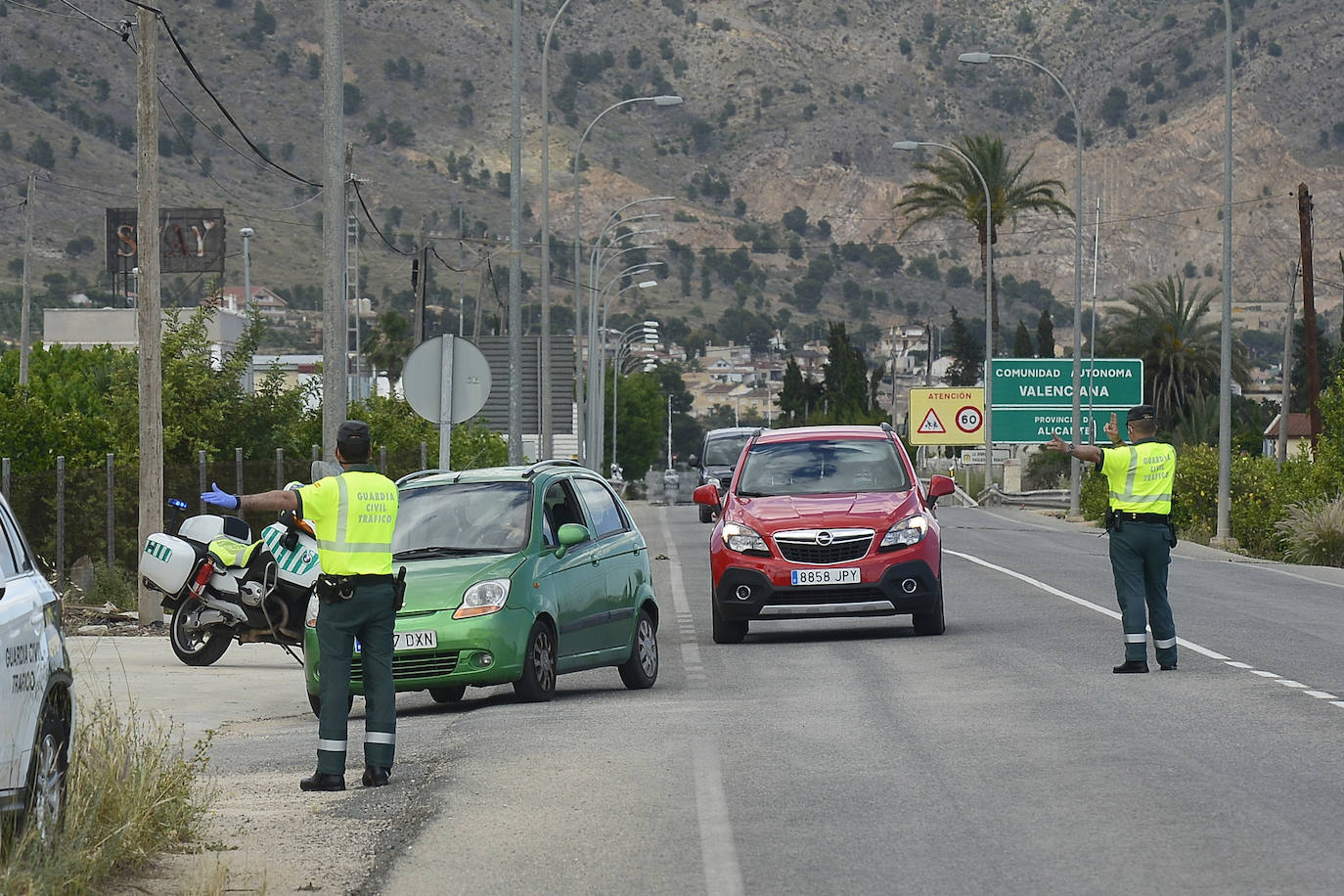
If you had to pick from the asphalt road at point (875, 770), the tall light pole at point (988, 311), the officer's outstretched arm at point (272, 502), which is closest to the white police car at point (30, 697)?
the asphalt road at point (875, 770)

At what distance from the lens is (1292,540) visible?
34.6 m

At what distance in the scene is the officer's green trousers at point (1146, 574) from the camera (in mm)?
15148

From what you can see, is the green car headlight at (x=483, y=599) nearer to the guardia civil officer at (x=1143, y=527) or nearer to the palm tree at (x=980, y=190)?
the guardia civil officer at (x=1143, y=527)

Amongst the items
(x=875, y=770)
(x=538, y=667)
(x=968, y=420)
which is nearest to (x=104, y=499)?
(x=538, y=667)

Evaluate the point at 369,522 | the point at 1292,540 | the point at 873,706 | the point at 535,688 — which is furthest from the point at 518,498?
the point at 1292,540

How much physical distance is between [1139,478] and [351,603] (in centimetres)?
680

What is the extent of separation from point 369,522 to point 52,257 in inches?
5658

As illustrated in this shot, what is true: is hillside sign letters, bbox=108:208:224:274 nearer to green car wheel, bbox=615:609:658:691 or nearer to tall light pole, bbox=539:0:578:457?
tall light pole, bbox=539:0:578:457

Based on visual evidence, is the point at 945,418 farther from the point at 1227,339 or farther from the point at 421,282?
the point at 1227,339

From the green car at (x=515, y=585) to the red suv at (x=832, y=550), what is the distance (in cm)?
213

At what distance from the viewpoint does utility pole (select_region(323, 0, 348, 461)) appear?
2089 cm

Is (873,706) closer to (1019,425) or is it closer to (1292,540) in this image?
(1292,540)

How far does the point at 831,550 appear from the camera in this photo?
18141 mm

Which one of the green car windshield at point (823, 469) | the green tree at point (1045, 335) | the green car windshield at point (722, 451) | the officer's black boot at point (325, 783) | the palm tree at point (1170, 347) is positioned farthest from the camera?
the green tree at point (1045, 335)
